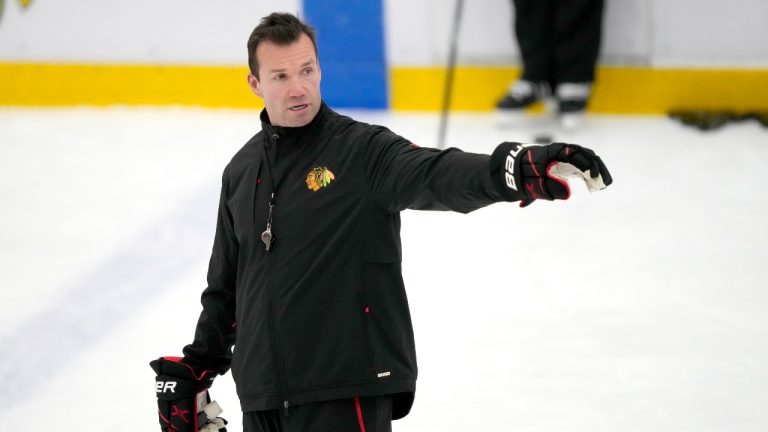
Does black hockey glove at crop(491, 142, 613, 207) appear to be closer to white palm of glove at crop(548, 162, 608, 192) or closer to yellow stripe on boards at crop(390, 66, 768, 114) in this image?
white palm of glove at crop(548, 162, 608, 192)

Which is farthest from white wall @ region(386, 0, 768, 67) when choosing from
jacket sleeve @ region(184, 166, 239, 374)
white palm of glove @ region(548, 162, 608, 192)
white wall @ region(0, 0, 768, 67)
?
white palm of glove @ region(548, 162, 608, 192)

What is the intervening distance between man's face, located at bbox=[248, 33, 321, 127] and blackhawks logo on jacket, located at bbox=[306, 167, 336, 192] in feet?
0.35

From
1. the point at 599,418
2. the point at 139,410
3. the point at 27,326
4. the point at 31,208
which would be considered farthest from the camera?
the point at 31,208

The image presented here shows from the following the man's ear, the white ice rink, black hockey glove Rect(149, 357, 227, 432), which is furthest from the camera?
the white ice rink

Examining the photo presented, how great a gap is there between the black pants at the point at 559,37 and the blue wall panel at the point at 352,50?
0.79 metres

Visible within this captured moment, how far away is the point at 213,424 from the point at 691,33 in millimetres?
4060

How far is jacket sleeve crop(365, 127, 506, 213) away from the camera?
2.14 meters

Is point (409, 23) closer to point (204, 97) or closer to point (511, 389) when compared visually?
point (204, 97)

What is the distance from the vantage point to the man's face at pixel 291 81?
95.7 inches

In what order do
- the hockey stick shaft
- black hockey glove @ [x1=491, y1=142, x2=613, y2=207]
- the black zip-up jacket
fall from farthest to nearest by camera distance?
the hockey stick shaft < the black zip-up jacket < black hockey glove @ [x1=491, y1=142, x2=613, y2=207]

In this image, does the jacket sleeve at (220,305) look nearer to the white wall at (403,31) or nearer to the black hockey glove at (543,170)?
the black hockey glove at (543,170)

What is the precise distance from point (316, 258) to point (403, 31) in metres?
4.22

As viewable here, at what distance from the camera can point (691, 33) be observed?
6.14 m

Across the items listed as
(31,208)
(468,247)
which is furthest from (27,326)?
(468,247)
